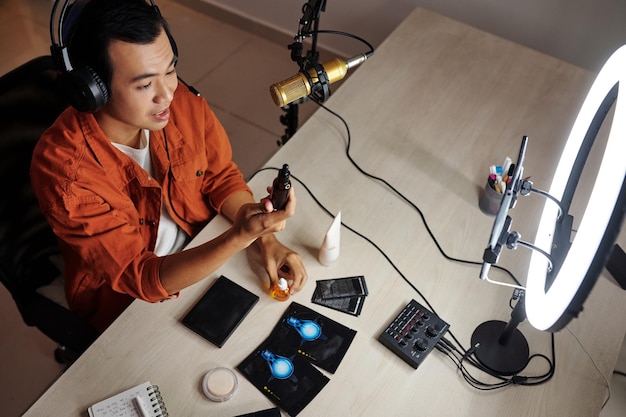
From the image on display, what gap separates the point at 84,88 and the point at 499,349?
949 mm

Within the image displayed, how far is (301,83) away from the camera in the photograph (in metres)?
0.99

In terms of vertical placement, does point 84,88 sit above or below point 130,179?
above

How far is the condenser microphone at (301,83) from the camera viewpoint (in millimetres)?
962

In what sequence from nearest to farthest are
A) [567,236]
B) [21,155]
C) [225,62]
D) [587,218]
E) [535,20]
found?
[587,218], [567,236], [21,155], [535,20], [225,62]

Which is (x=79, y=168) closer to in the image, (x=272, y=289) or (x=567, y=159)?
(x=272, y=289)

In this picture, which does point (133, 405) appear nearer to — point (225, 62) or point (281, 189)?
point (281, 189)

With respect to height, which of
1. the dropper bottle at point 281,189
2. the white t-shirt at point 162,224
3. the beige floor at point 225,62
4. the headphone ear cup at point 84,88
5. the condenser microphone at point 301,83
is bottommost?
the beige floor at point 225,62

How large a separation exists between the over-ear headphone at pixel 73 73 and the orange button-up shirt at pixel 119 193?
0.12 m

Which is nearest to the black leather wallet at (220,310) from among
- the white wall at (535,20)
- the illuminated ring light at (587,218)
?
the illuminated ring light at (587,218)

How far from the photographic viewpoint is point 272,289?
117cm

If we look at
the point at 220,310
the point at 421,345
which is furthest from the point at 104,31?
the point at 421,345

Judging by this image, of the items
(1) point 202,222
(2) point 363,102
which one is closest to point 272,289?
(1) point 202,222

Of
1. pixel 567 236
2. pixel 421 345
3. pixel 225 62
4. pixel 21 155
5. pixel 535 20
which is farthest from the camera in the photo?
pixel 225 62

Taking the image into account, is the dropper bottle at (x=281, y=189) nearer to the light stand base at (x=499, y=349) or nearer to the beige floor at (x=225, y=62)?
the light stand base at (x=499, y=349)
